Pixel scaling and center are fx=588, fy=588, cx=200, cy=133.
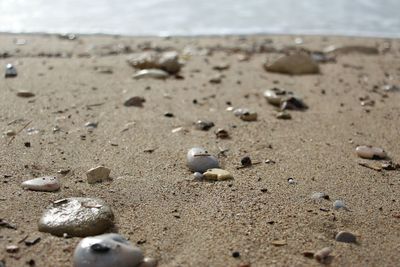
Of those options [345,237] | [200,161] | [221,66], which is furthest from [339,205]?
[221,66]

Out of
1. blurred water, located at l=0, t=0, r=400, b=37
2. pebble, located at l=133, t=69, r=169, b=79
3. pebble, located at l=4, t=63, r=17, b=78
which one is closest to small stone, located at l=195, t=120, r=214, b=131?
pebble, located at l=133, t=69, r=169, b=79

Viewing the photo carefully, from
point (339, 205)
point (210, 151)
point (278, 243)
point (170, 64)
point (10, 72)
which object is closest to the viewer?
point (278, 243)

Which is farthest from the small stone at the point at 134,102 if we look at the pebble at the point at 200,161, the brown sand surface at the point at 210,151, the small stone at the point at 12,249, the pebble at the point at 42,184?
the small stone at the point at 12,249

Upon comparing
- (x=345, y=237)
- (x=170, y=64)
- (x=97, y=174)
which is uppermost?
(x=170, y=64)

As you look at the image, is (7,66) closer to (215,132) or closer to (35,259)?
(215,132)

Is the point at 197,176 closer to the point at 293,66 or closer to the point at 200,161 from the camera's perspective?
the point at 200,161
